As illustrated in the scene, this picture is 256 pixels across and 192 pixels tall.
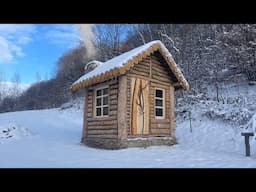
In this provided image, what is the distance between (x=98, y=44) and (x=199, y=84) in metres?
18.2

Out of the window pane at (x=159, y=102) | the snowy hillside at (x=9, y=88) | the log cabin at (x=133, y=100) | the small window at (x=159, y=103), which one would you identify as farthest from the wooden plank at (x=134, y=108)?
the snowy hillside at (x=9, y=88)

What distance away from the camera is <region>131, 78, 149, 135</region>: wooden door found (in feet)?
→ 35.3

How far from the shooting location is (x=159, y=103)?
40.4 feet

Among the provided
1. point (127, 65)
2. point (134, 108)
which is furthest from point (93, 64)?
point (127, 65)

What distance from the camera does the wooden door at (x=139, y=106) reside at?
1077 cm

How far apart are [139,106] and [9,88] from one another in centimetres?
4307

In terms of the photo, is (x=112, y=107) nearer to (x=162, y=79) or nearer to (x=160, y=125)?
(x=160, y=125)

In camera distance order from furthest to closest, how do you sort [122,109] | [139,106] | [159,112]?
[159,112]
[139,106]
[122,109]

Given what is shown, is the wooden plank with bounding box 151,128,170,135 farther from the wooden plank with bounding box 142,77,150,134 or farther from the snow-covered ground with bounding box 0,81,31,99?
the snow-covered ground with bounding box 0,81,31,99

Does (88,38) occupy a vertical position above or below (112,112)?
above
